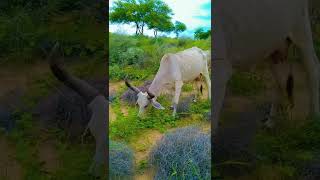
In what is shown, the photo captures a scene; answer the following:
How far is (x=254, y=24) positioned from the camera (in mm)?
2539

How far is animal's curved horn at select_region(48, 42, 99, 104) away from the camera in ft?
7.89

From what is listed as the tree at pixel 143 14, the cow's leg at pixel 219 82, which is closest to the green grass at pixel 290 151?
the cow's leg at pixel 219 82

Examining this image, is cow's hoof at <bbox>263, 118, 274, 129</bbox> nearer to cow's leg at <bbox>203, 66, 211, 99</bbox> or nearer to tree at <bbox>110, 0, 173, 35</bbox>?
cow's leg at <bbox>203, 66, 211, 99</bbox>

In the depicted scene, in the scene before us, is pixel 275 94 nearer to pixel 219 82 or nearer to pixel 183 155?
pixel 219 82

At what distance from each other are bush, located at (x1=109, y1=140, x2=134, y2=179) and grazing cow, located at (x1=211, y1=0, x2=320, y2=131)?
2.21ft

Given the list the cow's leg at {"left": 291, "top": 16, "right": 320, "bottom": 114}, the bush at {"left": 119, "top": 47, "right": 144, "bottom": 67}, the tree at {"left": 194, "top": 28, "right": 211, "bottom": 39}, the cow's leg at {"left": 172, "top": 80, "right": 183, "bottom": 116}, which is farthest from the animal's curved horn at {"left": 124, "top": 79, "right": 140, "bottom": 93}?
the cow's leg at {"left": 291, "top": 16, "right": 320, "bottom": 114}

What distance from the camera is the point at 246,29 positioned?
2.54m

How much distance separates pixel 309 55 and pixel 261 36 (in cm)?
30

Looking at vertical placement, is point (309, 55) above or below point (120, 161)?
above

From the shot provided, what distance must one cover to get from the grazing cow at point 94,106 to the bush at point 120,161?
0.24 metres

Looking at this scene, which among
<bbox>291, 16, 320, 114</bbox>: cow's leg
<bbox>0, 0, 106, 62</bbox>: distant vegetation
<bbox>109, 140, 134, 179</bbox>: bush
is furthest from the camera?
<bbox>109, 140, 134, 179</bbox>: bush

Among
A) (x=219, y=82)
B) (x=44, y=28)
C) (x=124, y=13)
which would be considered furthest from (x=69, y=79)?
(x=219, y=82)

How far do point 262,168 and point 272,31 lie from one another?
0.83m

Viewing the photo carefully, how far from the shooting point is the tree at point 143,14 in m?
2.82
